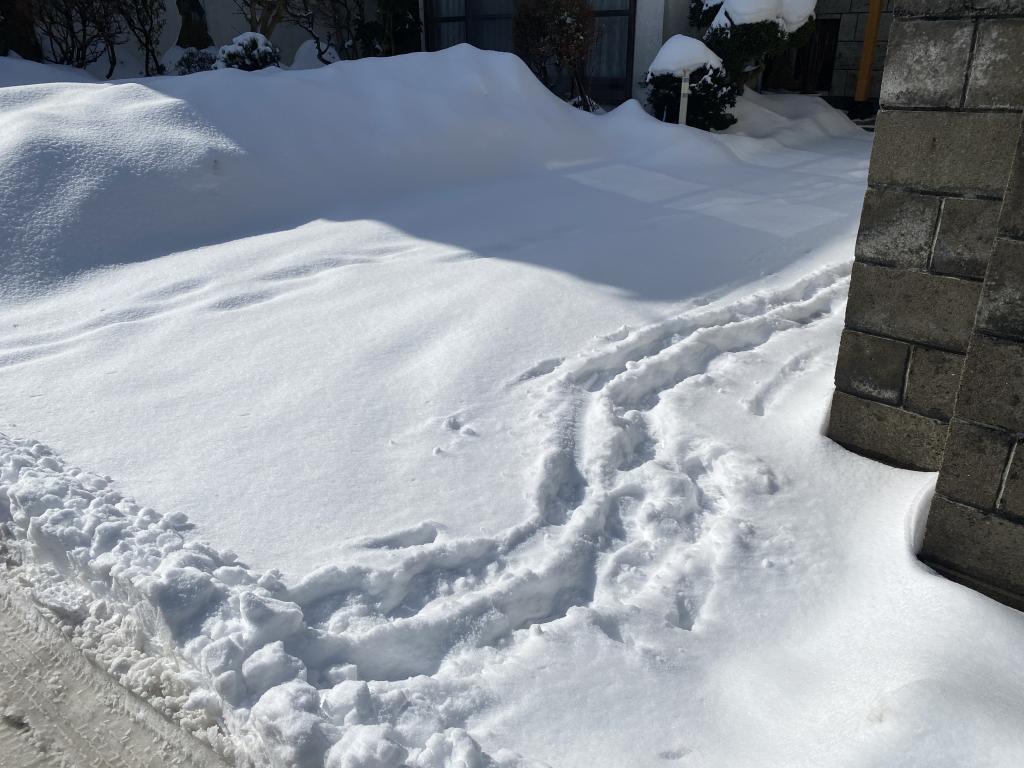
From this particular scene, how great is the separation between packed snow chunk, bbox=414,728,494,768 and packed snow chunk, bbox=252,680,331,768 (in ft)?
0.55

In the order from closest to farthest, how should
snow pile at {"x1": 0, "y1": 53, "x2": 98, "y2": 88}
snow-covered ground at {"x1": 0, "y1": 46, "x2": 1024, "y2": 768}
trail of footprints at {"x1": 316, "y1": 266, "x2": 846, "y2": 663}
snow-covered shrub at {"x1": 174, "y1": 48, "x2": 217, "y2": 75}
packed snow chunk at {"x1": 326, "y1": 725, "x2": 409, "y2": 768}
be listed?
1. packed snow chunk at {"x1": 326, "y1": 725, "x2": 409, "y2": 768}
2. snow-covered ground at {"x1": 0, "y1": 46, "x2": 1024, "y2": 768}
3. trail of footprints at {"x1": 316, "y1": 266, "x2": 846, "y2": 663}
4. snow pile at {"x1": 0, "y1": 53, "x2": 98, "y2": 88}
5. snow-covered shrub at {"x1": 174, "y1": 48, "x2": 217, "y2": 75}

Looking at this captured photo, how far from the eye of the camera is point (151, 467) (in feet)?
6.68

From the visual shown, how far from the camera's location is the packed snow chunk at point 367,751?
1202 mm

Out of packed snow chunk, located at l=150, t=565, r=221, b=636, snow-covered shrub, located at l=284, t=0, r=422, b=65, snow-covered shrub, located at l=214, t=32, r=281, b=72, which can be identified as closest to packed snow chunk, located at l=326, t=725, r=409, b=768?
A: packed snow chunk, located at l=150, t=565, r=221, b=636

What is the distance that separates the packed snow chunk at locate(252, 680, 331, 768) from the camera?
123cm

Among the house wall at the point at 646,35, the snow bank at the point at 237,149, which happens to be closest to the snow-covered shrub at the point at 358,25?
the house wall at the point at 646,35

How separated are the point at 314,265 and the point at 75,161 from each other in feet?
4.83

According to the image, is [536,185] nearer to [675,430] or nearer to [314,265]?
[314,265]

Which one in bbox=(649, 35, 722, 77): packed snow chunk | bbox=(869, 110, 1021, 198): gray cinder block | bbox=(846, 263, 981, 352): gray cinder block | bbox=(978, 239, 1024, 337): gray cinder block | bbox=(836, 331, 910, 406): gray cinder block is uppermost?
bbox=(649, 35, 722, 77): packed snow chunk

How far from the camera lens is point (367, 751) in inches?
47.8

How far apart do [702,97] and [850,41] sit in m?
5.27

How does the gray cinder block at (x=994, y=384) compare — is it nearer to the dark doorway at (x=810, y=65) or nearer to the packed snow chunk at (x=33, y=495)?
the packed snow chunk at (x=33, y=495)

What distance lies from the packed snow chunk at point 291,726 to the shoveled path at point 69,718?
14cm

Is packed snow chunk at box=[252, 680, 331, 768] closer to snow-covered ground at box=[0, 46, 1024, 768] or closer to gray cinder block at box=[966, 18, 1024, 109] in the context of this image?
snow-covered ground at box=[0, 46, 1024, 768]
